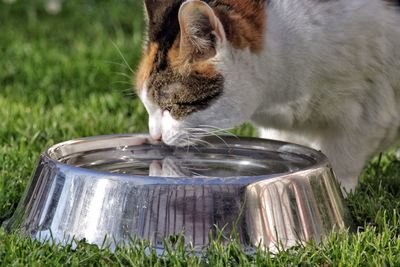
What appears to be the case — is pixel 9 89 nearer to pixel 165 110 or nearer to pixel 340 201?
pixel 165 110

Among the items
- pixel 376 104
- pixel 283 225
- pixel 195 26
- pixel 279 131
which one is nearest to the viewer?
pixel 283 225

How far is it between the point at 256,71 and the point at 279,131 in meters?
0.55

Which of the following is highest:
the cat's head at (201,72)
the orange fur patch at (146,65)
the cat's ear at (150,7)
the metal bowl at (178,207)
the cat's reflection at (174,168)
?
the cat's ear at (150,7)

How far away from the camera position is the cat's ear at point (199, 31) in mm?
2502

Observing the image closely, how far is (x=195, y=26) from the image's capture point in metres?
2.57

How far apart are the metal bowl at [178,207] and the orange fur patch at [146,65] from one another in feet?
1.52

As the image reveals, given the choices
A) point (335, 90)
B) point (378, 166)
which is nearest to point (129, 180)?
point (335, 90)

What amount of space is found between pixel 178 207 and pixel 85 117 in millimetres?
1652

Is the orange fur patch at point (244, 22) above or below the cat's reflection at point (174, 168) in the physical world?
above

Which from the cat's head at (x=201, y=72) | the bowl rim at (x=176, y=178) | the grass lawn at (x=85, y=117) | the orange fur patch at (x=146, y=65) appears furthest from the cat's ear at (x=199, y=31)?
the grass lawn at (x=85, y=117)

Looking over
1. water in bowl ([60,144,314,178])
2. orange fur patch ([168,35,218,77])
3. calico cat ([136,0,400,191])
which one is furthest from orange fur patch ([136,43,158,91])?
water in bowl ([60,144,314,178])

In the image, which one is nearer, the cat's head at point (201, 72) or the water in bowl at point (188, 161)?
the cat's head at point (201, 72)

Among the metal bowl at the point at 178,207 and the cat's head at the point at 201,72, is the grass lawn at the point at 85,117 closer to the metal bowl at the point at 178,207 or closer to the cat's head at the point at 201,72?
the metal bowl at the point at 178,207

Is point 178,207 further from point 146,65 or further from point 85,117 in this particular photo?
point 85,117
